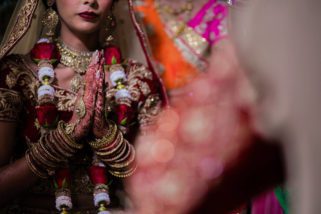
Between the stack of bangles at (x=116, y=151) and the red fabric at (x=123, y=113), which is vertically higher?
the red fabric at (x=123, y=113)

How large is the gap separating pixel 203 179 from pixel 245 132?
0.05 meters

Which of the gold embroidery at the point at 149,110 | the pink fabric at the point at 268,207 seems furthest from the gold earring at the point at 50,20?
the pink fabric at the point at 268,207

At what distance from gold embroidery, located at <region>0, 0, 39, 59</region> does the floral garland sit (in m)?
0.06

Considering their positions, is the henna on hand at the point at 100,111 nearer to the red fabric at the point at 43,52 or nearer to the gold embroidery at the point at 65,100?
the gold embroidery at the point at 65,100

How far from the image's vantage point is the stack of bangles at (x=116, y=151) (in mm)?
1513

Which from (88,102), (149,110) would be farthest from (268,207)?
(88,102)

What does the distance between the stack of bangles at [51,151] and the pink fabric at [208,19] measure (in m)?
0.51

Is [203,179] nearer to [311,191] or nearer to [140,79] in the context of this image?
[311,191]

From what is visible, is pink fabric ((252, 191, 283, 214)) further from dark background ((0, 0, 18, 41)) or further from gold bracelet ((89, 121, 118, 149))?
dark background ((0, 0, 18, 41))

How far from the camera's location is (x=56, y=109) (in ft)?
5.10

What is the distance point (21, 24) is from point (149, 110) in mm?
459

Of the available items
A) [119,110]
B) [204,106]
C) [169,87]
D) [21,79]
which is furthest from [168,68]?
[204,106]

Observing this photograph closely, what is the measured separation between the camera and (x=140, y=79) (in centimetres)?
171

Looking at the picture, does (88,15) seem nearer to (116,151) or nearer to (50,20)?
(50,20)
